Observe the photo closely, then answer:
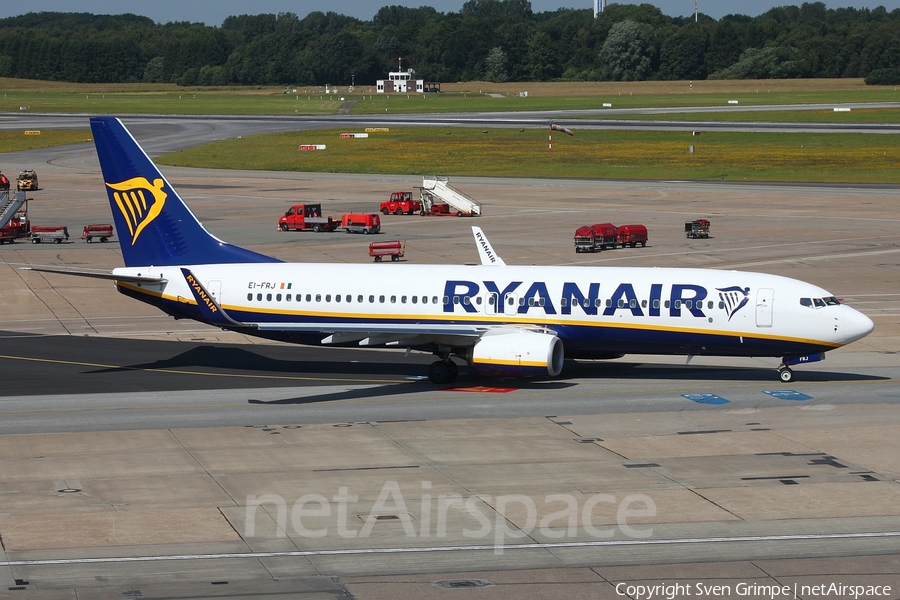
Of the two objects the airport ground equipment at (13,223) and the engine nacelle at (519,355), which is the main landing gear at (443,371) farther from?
the airport ground equipment at (13,223)

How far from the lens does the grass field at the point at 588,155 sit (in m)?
124

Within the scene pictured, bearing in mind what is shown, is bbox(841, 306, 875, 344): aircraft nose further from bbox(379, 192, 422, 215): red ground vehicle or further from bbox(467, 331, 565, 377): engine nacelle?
bbox(379, 192, 422, 215): red ground vehicle

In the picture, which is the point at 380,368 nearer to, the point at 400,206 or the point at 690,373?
the point at 690,373

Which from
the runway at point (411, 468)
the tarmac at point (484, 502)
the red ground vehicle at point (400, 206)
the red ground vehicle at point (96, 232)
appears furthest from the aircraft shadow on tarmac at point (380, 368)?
the red ground vehicle at point (400, 206)

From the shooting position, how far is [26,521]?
88.6ft

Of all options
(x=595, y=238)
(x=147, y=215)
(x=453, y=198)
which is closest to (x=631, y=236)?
(x=595, y=238)

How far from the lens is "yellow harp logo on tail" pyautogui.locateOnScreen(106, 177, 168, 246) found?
45750 millimetres

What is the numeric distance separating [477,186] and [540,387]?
75796 mm

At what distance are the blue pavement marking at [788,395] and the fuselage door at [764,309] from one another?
2.42 metres

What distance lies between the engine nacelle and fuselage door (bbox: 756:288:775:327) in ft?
23.0

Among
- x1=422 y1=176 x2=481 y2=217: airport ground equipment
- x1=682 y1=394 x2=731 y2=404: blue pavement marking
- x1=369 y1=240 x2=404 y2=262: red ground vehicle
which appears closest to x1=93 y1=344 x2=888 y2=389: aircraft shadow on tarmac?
x1=682 y1=394 x2=731 y2=404: blue pavement marking

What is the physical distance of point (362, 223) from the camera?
280ft

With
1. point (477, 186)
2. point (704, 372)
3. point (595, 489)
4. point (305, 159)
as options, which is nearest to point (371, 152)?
point (305, 159)

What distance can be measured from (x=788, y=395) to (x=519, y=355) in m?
9.50
